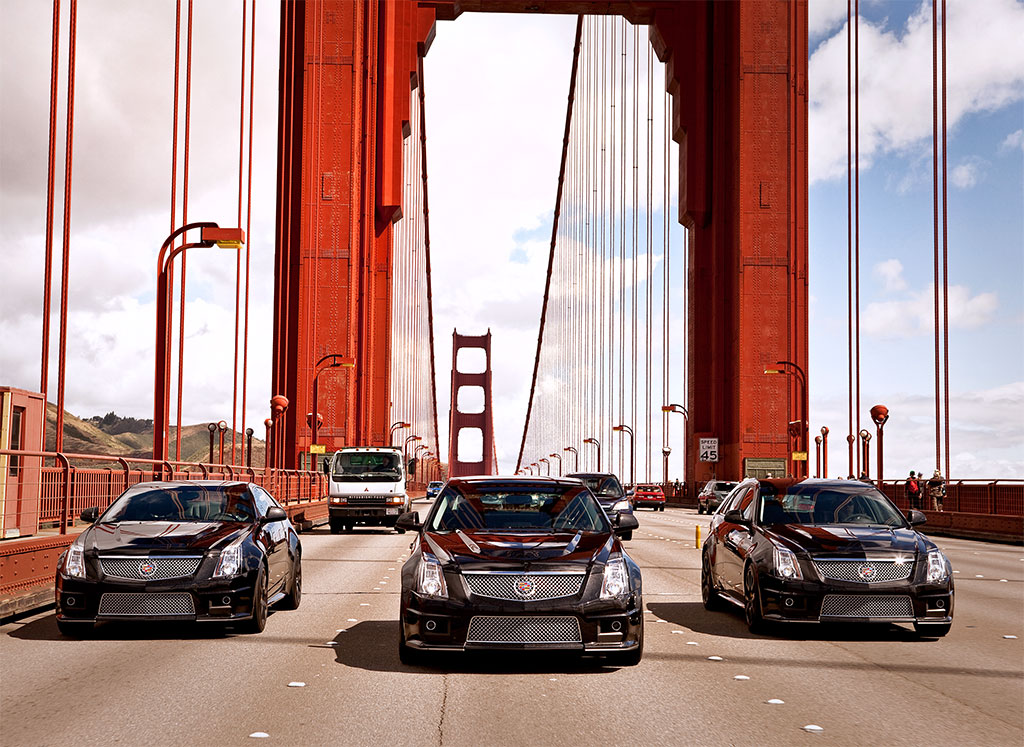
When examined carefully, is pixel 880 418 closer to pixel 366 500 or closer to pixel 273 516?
pixel 366 500

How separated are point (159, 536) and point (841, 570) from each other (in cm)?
545

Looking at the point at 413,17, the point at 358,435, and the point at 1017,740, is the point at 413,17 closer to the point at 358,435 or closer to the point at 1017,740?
the point at 358,435

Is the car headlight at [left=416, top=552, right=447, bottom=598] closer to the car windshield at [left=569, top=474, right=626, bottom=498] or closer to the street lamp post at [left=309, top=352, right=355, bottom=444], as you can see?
the car windshield at [left=569, top=474, right=626, bottom=498]

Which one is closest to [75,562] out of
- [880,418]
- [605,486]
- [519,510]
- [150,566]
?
[150,566]

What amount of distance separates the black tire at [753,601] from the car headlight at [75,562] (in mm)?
5412

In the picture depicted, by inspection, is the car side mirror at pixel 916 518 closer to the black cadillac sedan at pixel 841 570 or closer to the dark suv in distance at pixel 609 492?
the black cadillac sedan at pixel 841 570

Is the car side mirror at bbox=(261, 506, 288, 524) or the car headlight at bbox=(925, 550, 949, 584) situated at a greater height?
the car side mirror at bbox=(261, 506, 288, 524)

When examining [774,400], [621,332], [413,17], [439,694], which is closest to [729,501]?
[439,694]

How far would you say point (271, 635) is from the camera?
980cm

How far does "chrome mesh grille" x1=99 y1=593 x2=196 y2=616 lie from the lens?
9.30 m

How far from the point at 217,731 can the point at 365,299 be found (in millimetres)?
59644

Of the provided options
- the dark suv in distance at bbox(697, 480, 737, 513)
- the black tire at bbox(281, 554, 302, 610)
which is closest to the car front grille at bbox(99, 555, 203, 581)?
the black tire at bbox(281, 554, 302, 610)

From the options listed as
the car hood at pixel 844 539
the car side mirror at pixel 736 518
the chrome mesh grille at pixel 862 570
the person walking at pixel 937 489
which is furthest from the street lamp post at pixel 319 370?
the chrome mesh grille at pixel 862 570

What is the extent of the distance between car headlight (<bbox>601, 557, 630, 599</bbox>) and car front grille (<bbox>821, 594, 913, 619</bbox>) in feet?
7.75
